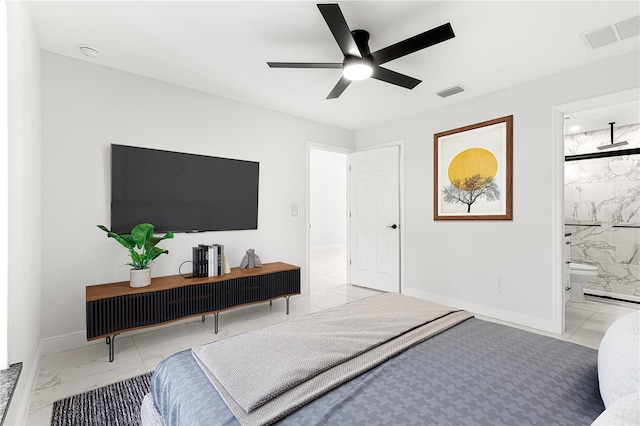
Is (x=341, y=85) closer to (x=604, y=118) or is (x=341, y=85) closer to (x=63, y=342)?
(x=63, y=342)

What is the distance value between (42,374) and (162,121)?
2.35 meters

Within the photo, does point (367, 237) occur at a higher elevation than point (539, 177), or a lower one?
lower

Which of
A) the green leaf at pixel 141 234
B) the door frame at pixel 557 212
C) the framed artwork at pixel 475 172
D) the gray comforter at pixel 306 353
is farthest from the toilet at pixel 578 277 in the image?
the green leaf at pixel 141 234

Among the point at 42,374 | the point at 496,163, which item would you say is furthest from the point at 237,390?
the point at 496,163

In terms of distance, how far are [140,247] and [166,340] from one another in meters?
0.92

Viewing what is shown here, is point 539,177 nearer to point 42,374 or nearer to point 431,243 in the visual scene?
point 431,243

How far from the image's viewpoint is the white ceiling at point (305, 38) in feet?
6.65

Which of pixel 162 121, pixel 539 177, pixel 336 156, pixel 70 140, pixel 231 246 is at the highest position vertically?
pixel 336 156

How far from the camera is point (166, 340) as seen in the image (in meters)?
2.84

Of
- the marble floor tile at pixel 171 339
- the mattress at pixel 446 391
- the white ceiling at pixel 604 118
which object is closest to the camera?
the mattress at pixel 446 391

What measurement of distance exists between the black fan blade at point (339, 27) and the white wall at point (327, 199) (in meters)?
6.45

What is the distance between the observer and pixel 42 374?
222 cm

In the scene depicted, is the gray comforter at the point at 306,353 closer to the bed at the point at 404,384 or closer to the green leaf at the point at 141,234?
the bed at the point at 404,384

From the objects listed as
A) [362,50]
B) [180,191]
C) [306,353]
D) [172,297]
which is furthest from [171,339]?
[362,50]
